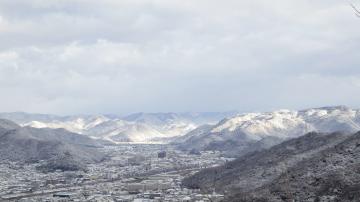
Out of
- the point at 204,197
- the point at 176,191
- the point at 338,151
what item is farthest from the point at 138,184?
the point at 338,151

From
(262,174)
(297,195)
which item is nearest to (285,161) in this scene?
(262,174)

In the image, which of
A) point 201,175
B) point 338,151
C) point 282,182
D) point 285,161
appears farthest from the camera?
point 201,175

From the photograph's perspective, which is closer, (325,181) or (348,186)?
(348,186)

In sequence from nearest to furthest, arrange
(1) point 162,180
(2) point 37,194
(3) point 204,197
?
(3) point 204,197, (2) point 37,194, (1) point 162,180

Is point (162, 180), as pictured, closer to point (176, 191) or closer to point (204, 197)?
point (176, 191)

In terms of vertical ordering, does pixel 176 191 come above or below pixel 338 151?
below

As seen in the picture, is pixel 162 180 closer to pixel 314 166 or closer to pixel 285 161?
pixel 285 161
